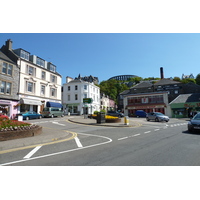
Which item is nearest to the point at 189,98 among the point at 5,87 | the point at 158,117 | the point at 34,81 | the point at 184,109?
the point at 184,109

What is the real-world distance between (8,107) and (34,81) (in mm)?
8050

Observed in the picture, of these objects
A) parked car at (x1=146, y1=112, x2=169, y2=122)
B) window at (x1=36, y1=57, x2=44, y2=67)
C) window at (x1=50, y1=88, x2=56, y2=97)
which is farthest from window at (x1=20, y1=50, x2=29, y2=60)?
parked car at (x1=146, y1=112, x2=169, y2=122)

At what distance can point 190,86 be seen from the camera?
4538cm

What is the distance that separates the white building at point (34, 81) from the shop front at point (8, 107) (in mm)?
1068

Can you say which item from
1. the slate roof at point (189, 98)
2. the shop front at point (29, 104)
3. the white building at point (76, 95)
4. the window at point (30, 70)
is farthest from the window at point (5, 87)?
the slate roof at point (189, 98)

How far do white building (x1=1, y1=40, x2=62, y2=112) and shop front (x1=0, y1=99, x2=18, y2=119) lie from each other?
107 centimetres

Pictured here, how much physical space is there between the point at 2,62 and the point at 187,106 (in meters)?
42.2

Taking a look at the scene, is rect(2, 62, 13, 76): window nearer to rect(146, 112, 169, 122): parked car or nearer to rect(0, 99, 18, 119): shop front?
rect(0, 99, 18, 119): shop front

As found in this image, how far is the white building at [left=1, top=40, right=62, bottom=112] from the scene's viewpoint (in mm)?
27969

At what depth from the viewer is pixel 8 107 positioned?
25.0 m

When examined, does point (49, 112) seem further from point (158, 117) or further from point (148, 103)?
point (148, 103)

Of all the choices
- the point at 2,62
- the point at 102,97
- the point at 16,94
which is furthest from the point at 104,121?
the point at 102,97

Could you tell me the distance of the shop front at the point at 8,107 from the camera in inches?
939
